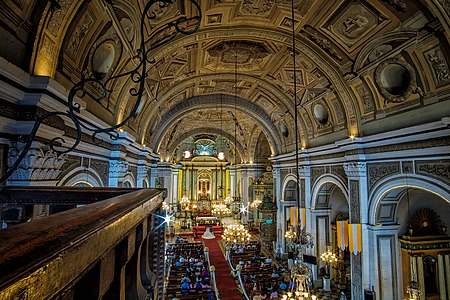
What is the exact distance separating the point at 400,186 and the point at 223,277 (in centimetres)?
908

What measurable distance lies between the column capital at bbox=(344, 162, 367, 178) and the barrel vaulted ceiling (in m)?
1.07

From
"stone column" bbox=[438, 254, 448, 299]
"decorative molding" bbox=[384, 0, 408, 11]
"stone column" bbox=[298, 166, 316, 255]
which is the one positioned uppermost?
"decorative molding" bbox=[384, 0, 408, 11]

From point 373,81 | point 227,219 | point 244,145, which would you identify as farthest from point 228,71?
point 227,219

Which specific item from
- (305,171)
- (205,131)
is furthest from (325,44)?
(205,131)

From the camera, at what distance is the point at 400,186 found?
7160 mm

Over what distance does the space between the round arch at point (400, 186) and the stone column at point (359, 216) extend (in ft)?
0.73

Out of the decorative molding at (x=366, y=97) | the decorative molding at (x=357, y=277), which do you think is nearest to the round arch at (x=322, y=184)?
the decorative molding at (x=357, y=277)

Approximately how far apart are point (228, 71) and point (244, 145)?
1054 cm

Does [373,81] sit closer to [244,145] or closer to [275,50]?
[275,50]

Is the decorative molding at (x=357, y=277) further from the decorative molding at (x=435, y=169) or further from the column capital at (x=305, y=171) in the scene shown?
the column capital at (x=305, y=171)

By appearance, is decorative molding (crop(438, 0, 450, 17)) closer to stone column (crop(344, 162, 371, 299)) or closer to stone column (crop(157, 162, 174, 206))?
stone column (crop(344, 162, 371, 299))

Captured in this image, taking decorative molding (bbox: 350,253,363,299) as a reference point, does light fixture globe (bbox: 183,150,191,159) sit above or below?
above

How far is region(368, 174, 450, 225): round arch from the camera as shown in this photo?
603cm

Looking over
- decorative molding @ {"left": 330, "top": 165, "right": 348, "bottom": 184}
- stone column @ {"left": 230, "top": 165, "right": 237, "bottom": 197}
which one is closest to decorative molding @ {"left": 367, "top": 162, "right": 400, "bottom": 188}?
decorative molding @ {"left": 330, "top": 165, "right": 348, "bottom": 184}
